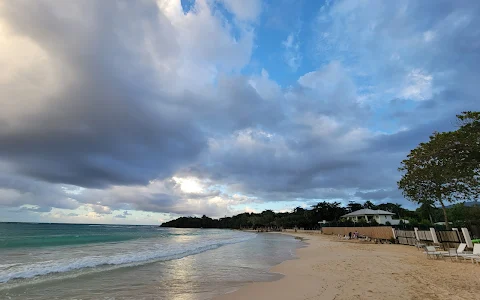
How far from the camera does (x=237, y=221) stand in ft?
504

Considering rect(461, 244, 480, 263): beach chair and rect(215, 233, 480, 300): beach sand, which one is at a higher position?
rect(461, 244, 480, 263): beach chair

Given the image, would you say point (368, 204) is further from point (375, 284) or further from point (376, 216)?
Answer: point (375, 284)

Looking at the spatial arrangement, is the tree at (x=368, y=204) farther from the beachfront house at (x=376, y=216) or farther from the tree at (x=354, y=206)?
the beachfront house at (x=376, y=216)

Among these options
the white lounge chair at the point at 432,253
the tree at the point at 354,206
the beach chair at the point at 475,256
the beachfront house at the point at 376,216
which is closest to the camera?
the beach chair at the point at 475,256

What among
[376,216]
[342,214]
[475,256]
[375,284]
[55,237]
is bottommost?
[375,284]

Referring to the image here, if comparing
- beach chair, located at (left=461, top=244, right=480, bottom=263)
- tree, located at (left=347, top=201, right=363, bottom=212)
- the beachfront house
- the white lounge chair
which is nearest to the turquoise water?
the white lounge chair

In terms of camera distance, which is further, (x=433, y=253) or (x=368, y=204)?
(x=368, y=204)

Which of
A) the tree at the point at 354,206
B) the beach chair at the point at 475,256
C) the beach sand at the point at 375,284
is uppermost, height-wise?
the tree at the point at 354,206

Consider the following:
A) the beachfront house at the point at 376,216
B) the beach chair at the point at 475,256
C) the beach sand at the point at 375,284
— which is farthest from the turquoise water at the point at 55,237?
the beachfront house at the point at 376,216

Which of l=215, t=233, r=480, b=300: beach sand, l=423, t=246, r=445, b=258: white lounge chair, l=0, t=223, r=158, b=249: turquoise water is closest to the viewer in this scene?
l=215, t=233, r=480, b=300: beach sand

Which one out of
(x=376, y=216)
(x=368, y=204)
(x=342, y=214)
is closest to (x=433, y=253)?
(x=376, y=216)

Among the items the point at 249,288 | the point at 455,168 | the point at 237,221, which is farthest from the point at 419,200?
the point at 237,221

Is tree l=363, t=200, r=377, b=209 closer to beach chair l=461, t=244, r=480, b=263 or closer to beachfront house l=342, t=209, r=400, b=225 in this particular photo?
beachfront house l=342, t=209, r=400, b=225

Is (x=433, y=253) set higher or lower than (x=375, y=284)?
higher
